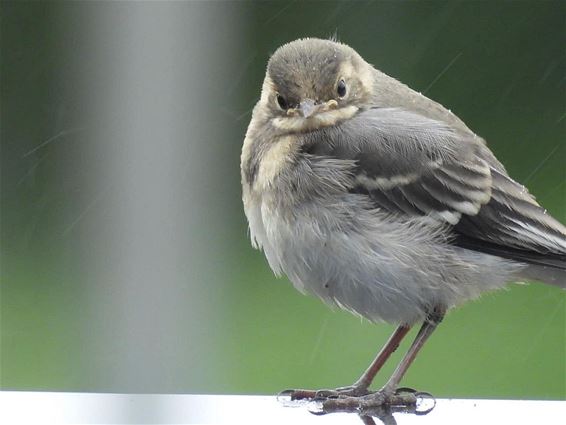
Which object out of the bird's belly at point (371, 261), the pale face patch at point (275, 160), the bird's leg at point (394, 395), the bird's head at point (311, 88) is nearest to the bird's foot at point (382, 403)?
the bird's leg at point (394, 395)

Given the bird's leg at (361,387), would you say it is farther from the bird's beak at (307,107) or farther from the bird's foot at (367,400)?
the bird's beak at (307,107)

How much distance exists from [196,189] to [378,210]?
689 millimetres

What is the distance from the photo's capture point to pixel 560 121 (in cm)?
794

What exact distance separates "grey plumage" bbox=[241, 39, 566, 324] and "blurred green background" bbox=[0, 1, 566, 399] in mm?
292

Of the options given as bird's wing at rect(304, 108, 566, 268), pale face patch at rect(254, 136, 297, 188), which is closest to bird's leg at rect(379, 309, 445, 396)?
bird's wing at rect(304, 108, 566, 268)

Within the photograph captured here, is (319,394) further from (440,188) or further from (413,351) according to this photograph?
(440,188)

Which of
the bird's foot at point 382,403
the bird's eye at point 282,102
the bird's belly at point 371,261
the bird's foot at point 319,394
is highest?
the bird's eye at point 282,102

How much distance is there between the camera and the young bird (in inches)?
152

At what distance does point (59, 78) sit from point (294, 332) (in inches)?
77.7

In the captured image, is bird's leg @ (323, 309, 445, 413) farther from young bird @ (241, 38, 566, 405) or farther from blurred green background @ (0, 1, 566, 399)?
blurred green background @ (0, 1, 566, 399)

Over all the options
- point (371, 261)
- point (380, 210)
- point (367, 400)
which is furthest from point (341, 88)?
point (367, 400)

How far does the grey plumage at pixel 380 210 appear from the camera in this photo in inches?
152

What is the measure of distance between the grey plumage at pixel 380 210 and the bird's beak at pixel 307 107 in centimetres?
2

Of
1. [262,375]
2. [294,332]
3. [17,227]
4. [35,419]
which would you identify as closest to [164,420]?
[35,419]
